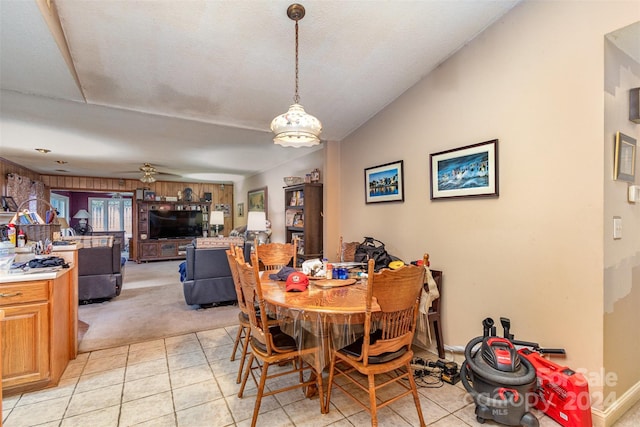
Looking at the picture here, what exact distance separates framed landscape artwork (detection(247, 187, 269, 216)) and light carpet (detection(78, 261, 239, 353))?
2.50 meters

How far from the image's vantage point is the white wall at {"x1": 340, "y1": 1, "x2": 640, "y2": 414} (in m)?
1.82

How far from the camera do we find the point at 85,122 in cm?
363

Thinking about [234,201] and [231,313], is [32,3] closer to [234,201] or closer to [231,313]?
[231,313]

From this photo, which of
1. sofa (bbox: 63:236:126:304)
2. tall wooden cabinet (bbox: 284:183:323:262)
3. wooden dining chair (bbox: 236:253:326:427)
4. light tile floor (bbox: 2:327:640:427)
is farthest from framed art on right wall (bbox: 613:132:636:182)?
sofa (bbox: 63:236:126:304)

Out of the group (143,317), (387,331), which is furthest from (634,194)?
(143,317)

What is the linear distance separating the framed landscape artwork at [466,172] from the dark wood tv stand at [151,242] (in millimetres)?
7621

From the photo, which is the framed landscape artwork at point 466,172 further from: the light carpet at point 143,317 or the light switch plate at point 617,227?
the light carpet at point 143,317

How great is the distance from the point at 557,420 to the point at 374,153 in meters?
2.74

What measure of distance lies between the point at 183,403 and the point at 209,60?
2578mm

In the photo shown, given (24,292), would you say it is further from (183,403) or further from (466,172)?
(466,172)

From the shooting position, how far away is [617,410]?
1853 mm

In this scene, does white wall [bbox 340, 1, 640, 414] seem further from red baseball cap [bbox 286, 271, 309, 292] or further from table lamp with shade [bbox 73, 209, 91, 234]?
table lamp with shade [bbox 73, 209, 91, 234]

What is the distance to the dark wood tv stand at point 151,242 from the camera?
8.00 meters

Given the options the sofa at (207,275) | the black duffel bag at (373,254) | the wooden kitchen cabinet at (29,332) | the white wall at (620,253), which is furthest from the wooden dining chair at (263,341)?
the sofa at (207,275)
